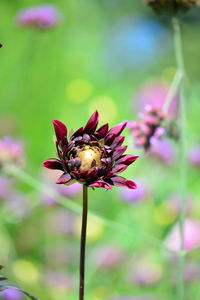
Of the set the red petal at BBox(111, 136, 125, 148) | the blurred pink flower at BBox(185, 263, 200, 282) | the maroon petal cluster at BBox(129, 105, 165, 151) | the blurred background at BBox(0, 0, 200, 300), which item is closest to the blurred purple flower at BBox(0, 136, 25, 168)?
the blurred background at BBox(0, 0, 200, 300)

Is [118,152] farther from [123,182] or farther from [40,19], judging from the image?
[40,19]

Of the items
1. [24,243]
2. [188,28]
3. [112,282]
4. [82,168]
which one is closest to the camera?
[82,168]

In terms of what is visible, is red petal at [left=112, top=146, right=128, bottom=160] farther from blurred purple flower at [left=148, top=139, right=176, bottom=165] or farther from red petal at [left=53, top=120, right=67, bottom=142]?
blurred purple flower at [left=148, top=139, right=176, bottom=165]

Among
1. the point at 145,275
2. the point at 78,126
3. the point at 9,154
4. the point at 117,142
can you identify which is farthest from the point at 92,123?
the point at 78,126

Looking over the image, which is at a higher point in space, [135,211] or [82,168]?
[135,211]

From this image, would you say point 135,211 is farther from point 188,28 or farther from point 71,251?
point 188,28

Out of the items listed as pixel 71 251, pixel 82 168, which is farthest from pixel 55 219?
pixel 82 168
